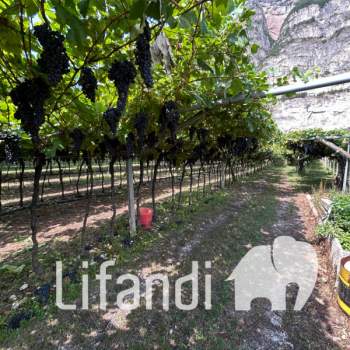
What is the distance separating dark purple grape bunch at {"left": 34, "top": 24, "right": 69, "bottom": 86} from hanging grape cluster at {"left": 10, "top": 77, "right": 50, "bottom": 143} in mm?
304

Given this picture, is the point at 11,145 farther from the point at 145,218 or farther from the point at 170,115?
the point at 145,218

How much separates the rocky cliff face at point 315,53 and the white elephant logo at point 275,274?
101 ft

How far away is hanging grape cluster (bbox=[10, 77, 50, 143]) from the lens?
1.46 meters

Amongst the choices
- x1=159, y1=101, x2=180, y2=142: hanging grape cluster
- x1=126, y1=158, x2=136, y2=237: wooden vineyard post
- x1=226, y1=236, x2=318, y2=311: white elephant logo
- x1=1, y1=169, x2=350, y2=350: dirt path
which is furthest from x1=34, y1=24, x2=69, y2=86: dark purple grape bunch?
x1=126, y1=158, x2=136, y2=237: wooden vineyard post

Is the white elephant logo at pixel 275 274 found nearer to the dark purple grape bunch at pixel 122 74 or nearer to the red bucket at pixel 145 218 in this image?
the red bucket at pixel 145 218

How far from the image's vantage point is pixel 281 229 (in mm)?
5707

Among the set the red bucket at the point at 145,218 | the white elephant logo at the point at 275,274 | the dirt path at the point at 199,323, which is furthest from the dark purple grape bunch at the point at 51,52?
the red bucket at the point at 145,218

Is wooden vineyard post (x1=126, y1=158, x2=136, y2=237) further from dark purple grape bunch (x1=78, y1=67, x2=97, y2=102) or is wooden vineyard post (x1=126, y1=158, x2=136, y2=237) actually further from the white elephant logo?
dark purple grape bunch (x1=78, y1=67, x2=97, y2=102)

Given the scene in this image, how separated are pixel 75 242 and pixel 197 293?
2789 millimetres

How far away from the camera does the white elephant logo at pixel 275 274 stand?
302 cm

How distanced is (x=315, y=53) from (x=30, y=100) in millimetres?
59350

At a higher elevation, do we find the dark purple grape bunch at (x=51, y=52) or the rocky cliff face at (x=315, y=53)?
the rocky cliff face at (x=315, y=53)

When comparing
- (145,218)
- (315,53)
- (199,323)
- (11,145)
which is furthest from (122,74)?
(315,53)

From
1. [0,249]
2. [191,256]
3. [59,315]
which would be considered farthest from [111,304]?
[0,249]
